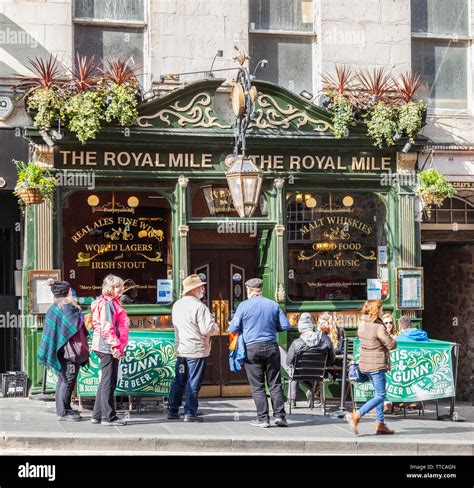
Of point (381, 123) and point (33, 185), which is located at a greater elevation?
point (381, 123)

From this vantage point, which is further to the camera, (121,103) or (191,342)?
(121,103)

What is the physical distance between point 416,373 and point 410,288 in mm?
2738

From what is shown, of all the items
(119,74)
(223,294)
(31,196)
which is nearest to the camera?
(31,196)

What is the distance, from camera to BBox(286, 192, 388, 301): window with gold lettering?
1698 centimetres

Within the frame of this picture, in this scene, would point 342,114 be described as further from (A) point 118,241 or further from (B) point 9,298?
(B) point 9,298

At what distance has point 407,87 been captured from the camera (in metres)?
16.8

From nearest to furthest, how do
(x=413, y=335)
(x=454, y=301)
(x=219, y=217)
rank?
(x=413, y=335) → (x=219, y=217) → (x=454, y=301)

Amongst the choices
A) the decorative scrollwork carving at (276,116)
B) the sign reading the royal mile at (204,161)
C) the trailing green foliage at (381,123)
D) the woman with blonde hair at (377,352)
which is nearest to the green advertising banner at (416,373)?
the woman with blonde hair at (377,352)

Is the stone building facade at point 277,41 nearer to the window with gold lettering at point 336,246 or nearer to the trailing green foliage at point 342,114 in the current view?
the trailing green foliage at point 342,114

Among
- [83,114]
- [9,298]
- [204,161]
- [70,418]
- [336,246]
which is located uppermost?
[83,114]

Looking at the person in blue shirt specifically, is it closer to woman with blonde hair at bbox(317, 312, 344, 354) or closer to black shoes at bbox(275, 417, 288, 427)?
black shoes at bbox(275, 417, 288, 427)

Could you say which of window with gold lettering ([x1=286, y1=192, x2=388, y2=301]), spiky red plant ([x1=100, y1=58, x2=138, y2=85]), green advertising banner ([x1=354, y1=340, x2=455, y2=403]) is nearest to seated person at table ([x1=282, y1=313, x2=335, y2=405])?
green advertising banner ([x1=354, y1=340, x2=455, y2=403])

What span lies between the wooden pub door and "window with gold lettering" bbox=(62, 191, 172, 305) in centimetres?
71

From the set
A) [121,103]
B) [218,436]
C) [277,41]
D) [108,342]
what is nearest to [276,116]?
[277,41]
